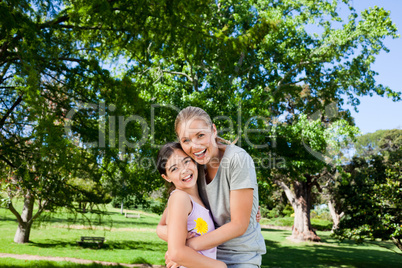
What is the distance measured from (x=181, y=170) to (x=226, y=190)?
1.03 ft

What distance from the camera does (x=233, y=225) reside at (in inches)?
82.2

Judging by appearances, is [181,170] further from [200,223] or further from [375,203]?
[375,203]

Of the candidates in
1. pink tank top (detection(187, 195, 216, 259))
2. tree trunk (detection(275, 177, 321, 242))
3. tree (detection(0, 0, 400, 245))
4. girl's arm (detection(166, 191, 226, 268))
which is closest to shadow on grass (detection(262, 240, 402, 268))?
tree trunk (detection(275, 177, 321, 242))

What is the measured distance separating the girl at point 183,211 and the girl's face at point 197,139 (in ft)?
0.22

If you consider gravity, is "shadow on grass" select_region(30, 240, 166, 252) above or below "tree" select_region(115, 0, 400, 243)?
below

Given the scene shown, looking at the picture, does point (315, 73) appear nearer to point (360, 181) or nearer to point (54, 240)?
point (360, 181)

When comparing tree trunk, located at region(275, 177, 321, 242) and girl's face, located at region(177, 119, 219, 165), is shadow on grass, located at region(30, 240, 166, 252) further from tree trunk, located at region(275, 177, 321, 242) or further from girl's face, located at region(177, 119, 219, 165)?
girl's face, located at region(177, 119, 219, 165)

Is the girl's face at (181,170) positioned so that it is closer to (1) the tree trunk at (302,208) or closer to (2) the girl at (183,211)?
(2) the girl at (183,211)

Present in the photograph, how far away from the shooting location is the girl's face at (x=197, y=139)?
2.26m

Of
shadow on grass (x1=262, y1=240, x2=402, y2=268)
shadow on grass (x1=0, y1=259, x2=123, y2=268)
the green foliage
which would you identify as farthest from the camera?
shadow on grass (x1=262, y1=240, x2=402, y2=268)

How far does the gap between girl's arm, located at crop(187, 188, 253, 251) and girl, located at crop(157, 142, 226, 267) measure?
58mm

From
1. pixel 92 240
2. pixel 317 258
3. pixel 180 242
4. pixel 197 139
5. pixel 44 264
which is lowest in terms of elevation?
pixel 317 258

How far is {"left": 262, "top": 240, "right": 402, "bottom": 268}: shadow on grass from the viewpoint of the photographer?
15662 millimetres

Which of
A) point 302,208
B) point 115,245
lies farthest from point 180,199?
point 302,208
